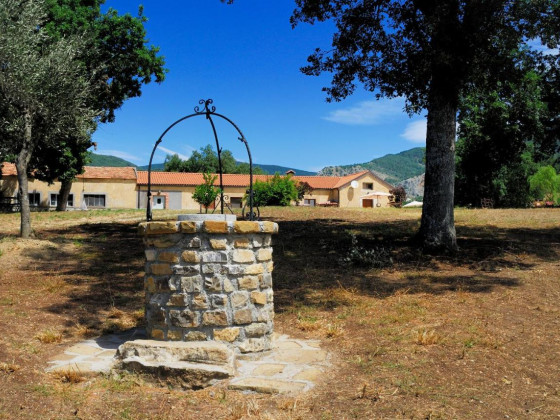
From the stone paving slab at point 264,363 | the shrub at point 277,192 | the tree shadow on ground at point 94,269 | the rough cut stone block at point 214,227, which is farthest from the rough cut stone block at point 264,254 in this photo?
the shrub at point 277,192

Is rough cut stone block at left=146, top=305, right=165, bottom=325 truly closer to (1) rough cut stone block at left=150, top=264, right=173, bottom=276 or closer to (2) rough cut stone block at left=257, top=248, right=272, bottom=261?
(1) rough cut stone block at left=150, top=264, right=173, bottom=276

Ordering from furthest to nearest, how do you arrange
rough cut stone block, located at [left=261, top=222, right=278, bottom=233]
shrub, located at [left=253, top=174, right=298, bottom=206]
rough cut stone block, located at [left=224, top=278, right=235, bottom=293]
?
shrub, located at [left=253, top=174, right=298, bottom=206] → rough cut stone block, located at [left=261, top=222, right=278, bottom=233] → rough cut stone block, located at [left=224, top=278, right=235, bottom=293]

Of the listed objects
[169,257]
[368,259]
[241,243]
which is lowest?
[368,259]

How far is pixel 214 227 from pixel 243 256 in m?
0.52

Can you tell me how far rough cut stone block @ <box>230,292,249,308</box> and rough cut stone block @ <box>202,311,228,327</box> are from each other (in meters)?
0.17

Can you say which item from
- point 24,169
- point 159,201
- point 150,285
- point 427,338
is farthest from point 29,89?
point 159,201

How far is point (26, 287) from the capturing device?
369 inches

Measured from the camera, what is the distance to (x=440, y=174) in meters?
11.8

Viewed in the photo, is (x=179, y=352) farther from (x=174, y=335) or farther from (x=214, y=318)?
(x=214, y=318)

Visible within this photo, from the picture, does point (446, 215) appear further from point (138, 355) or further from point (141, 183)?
point (141, 183)

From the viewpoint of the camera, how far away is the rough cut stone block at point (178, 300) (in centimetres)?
554

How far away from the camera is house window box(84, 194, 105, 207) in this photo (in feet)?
151

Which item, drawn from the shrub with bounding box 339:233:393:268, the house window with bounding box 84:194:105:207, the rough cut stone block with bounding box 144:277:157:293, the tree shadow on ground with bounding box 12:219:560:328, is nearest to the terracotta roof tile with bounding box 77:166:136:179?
the house window with bounding box 84:194:105:207

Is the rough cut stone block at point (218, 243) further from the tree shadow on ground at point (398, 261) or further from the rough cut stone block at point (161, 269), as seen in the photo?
the tree shadow on ground at point (398, 261)
